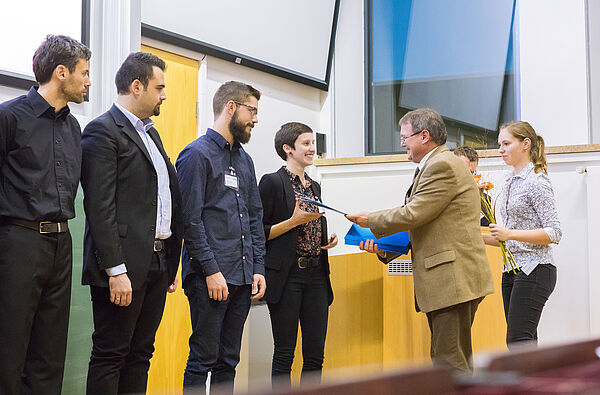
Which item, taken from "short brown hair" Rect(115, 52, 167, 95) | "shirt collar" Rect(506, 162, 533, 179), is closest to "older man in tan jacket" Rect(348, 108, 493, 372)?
"shirt collar" Rect(506, 162, 533, 179)

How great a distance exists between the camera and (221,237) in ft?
9.02

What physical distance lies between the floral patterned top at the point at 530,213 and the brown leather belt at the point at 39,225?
6.72 feet

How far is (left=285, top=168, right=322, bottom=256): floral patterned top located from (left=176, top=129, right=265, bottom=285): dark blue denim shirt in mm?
503

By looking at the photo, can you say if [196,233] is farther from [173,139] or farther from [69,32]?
[173,139]

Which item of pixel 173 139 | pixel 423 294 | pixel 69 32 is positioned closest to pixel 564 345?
pixel 423 294

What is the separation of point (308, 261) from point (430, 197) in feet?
2.88

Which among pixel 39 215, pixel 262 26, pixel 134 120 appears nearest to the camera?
pixel 39 215

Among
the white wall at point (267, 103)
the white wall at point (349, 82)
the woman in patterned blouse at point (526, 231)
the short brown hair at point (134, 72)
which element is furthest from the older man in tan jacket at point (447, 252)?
the white wall at point (349, 82)

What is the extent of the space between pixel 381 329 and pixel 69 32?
2.59 meters

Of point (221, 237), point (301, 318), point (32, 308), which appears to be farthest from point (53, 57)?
point (301, 318)

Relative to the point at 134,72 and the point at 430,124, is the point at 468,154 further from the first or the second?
the point at 134,72

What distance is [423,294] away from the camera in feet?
9.07

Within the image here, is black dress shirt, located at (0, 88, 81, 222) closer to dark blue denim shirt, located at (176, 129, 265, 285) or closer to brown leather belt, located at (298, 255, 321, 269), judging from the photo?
dark blue denim shirt, located at (176, 129, 265, 285)

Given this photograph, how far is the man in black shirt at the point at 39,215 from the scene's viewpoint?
6.88 ft
